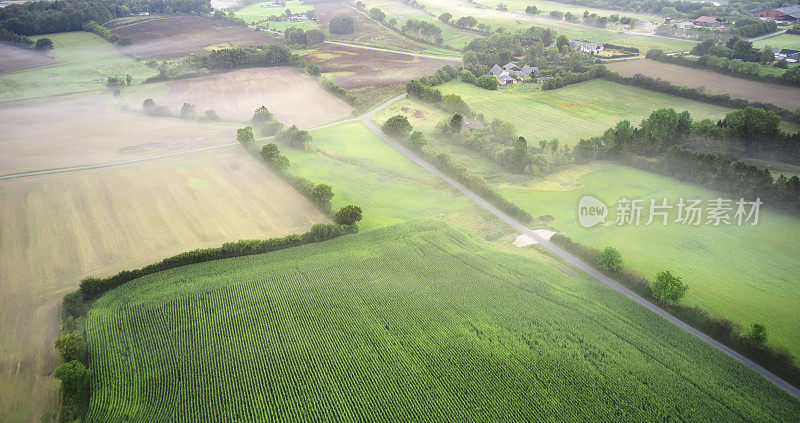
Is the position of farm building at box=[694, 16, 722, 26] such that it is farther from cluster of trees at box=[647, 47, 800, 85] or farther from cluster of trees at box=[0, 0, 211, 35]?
cluster of trees at box=[0, 0, 211, 35]

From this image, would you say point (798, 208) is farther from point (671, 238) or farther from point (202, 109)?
point (202, 109)

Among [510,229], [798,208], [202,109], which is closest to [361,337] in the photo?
[510,229]

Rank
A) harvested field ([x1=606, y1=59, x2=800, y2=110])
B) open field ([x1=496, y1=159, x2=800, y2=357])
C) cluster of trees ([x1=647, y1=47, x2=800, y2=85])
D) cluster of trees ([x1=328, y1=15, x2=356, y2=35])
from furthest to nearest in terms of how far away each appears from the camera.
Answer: cluster of trees ([x1=328, y1=15, x2=356, y2=35]) < cluster of trees ([x1=647, y1=47, x2=800, y2=85]) < harvested field ([x1=606, y1=59, x2=800, y2=110]) < open field ([x1=496, y1=159, x2=800, y2=357])

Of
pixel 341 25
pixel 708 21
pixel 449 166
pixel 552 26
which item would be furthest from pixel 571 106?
pixel 341 25

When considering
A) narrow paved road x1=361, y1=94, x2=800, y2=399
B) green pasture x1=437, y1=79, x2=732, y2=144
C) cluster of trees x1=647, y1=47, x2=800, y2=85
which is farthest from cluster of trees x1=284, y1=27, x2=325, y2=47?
cluster of trees x1=647, y1=47, x2=800, y2=85

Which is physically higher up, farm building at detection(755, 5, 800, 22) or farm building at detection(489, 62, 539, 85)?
farm building at detection(755, 5, 800, 22)

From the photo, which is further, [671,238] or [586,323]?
[671,238]
